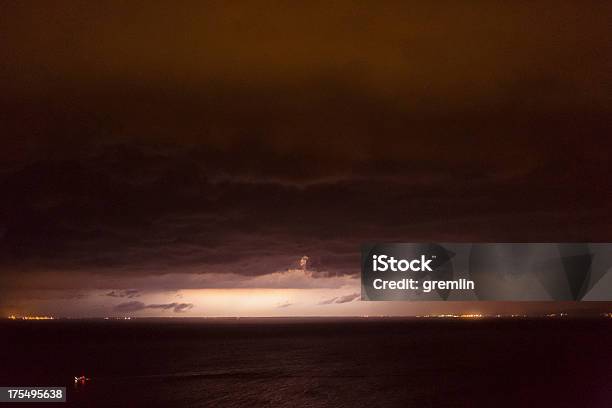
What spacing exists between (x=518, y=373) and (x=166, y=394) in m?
30.0

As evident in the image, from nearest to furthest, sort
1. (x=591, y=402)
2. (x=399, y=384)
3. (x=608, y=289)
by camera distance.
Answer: (x=608, y=289)
(x=591, y=402)
(x=399, y=384)

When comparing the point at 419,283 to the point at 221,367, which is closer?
the point at 419,283

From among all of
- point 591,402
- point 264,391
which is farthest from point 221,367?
point 591,402

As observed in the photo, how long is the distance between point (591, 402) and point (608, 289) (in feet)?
52.4

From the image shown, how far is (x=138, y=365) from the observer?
69.9 m

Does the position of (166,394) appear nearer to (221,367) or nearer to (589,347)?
(221,367)

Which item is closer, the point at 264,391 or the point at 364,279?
the point at 364,279

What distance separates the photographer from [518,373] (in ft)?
194

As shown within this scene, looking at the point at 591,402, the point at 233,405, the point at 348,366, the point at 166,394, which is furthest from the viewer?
the point at 348,366

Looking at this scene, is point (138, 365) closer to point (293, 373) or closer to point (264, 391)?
point (293, 373)

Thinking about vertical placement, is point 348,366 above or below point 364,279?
below

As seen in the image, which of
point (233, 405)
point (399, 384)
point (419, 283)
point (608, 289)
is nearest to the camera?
point (419, 283)

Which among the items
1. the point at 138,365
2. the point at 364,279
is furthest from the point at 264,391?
the point at 364,279

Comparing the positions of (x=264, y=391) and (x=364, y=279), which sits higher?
(x=364, y=279)
